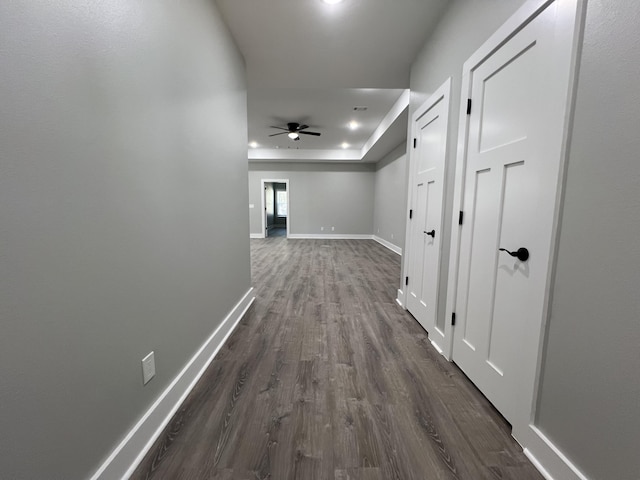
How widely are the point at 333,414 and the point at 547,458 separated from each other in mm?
937

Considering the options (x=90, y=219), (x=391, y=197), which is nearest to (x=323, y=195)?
(x=391, y=197)

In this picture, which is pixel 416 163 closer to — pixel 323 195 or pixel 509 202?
pixel 509 202

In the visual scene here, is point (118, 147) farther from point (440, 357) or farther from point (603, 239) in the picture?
point (440, 357)

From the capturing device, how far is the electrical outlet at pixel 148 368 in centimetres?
121

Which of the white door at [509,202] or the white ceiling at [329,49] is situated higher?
the white ceiling at [329,49]

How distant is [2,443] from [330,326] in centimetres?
204

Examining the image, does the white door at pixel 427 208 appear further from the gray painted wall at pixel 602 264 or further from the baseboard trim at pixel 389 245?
the baseboard trim at pixel 389 245

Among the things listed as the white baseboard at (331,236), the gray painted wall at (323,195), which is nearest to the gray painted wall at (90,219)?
the gray painted wall at (323,195)

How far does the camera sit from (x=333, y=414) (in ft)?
4.63

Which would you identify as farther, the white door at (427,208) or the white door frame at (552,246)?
the white door at (427,208)

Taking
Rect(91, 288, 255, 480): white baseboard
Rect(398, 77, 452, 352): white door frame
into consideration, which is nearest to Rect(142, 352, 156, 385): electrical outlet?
Rect(91, 288, 255, 480): white baseboard

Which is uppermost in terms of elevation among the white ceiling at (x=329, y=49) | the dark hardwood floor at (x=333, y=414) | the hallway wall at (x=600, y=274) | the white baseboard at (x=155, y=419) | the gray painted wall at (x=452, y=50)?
the white ceiling at (x=329, y=49)

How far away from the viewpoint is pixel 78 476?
87 cm

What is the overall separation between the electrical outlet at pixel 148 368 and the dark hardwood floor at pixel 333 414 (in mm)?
306
